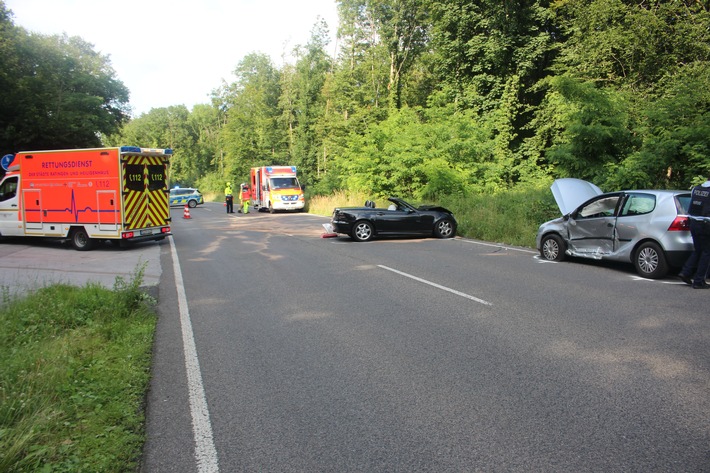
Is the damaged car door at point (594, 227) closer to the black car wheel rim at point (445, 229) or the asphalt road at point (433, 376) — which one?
the asphalt road at point (433, 376)

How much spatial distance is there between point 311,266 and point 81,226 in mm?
8475

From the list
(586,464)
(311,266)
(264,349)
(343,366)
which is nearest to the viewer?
(586,464)

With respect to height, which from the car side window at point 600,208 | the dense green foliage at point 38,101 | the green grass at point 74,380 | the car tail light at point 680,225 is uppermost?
the dense green foliage at point 38,101

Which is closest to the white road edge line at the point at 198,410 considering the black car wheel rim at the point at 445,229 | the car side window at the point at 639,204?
A: the car side window at the point at 639,204

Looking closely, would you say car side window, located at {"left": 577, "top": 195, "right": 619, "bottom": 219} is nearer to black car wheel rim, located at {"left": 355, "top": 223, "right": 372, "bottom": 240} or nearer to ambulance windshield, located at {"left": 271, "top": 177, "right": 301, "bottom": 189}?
black car wheel rim, located at {"left": 355, "top": 223, "right": 372, "bottom": 240}

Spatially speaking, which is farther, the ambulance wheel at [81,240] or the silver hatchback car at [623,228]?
the ambulance wheel at [81,240]

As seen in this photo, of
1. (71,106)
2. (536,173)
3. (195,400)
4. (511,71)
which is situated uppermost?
(511,71)

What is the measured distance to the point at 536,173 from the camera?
93.4 ft

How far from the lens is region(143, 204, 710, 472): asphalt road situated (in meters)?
3.46

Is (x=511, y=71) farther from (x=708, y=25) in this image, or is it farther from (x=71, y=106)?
(x=71, y=106)

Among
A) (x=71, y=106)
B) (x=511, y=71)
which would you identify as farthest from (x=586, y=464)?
(x=71, y=106)

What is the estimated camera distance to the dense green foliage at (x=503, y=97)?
16844 millimetres

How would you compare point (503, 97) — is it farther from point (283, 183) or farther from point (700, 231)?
point (700, 231)

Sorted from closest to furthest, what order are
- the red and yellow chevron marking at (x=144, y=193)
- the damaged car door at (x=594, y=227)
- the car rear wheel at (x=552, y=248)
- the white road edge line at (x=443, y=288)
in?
the white road edge line at (x=443, y=288) < the damaged car door at (x=594, y=227) < the car rear wheel at (x=552, y=248) < the red and yellow chevron marking at (x=144, y=193)
